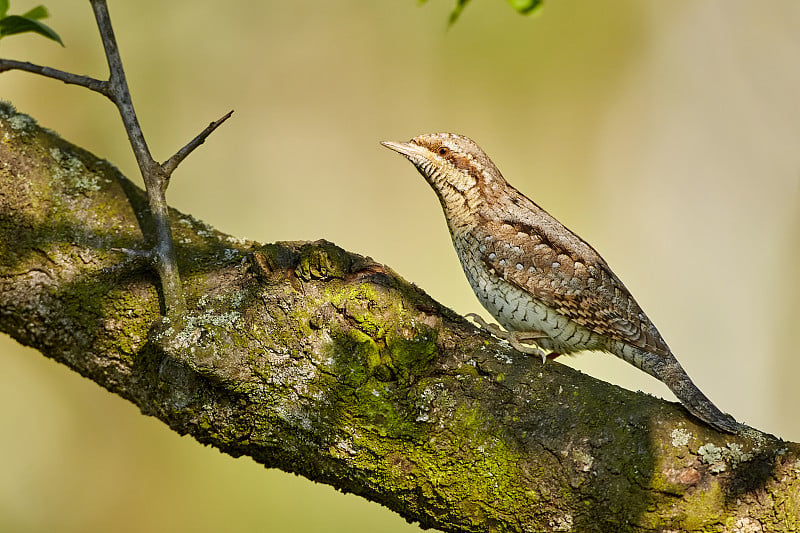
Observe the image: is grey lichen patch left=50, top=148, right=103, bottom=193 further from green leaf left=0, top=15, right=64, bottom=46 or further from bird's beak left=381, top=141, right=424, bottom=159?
bird's beak left=381, top=141, right=424, bottom=159

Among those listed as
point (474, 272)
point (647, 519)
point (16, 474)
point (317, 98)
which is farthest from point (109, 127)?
point (647, 519)

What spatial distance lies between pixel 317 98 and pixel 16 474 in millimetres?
4327

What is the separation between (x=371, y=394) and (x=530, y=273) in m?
1.40

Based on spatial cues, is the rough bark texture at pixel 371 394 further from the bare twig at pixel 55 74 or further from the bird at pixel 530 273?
the bird at pixel 530 273

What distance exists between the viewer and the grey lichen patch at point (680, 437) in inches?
76.3

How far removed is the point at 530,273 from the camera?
3230 millimetres

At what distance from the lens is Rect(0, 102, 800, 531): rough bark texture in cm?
191

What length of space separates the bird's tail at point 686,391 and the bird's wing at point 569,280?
0.05 meters

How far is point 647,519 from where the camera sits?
187 centimetres

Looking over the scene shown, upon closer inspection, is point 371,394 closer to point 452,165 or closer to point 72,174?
point 72,174

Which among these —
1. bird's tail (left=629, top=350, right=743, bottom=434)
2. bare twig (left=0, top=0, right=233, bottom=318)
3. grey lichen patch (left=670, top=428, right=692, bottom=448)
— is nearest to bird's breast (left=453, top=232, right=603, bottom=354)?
bird's tail (left=629, top=350, right=743, bottom=434)

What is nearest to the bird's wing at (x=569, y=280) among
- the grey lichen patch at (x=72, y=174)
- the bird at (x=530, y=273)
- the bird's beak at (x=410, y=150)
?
the bird at (x=530, y=273)

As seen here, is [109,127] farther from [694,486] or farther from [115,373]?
[694,486]

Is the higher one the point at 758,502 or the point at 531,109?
the point at 531,109
